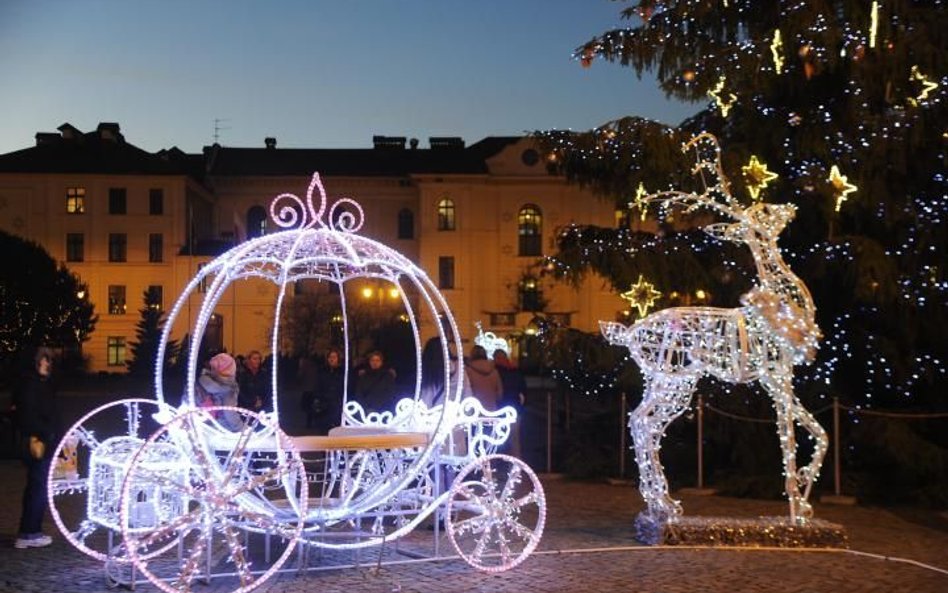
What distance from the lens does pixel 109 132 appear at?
63.3 m

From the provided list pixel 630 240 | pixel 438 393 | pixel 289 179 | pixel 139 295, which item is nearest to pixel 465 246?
pixel 289 179

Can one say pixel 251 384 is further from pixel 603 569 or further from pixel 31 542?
pixel 603 569

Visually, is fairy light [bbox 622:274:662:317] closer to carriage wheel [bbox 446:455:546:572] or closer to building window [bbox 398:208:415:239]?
carriage wheel [bbox 446:455:546:572]

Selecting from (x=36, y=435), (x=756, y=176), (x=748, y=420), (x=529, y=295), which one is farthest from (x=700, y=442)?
(x=529, y=295)

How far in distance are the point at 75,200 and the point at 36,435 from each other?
5128 cm

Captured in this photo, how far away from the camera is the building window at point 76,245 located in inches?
2327

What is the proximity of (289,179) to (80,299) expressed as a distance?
15.0m

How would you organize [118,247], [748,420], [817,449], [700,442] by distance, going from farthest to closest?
[118,247] < [748,420] < [700,442] < [817,449]

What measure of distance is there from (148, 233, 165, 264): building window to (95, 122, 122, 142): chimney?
22.0ft

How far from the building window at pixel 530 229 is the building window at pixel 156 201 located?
17748 mm

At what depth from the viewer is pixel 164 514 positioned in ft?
30.3

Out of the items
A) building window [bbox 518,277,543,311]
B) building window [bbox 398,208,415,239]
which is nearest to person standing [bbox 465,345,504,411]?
building window [bbox 518,277,543,311]

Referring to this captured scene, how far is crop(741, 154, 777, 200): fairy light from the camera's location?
1456 centimetres

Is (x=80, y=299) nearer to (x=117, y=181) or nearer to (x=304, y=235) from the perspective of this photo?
(x=117, y=181)
